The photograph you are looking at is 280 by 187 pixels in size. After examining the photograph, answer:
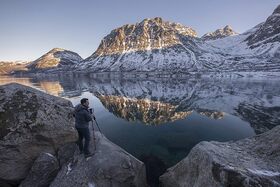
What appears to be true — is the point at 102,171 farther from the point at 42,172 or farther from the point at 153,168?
the point at 153,168

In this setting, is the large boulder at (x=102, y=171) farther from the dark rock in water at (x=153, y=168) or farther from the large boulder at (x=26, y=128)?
the dark rock in water at (x=153, y=168)

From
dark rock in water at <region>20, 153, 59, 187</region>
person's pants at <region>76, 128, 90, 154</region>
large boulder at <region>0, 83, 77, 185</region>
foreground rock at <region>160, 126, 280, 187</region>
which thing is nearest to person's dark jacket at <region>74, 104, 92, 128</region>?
person's pants at <region>76, 128, 90, 154</region>

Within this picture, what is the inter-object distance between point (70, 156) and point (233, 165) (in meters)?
11.0

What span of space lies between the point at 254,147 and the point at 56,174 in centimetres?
1277

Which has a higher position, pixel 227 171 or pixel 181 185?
pixel 227 171

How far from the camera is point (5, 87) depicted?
16812 mm

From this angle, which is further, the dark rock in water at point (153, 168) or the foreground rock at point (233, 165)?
the dark rock in water at point (153, 168)

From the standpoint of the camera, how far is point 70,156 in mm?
16266

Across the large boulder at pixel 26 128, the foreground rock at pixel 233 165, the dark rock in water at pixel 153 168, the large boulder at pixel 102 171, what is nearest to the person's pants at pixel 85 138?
the large boulder at pixel 102 171

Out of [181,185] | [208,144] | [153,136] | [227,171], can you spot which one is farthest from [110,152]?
[153,136]

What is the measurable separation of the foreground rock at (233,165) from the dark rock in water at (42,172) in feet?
24.4

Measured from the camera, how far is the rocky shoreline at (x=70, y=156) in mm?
11914

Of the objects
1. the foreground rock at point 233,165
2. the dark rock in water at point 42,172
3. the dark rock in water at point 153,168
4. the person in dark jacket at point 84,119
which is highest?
the person in dark jacket at point 84,119

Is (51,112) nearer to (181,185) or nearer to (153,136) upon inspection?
(181,185)
